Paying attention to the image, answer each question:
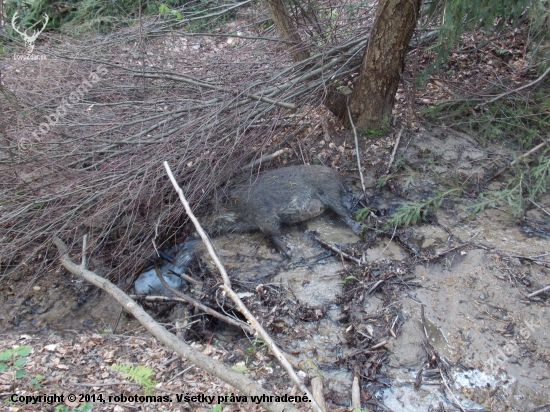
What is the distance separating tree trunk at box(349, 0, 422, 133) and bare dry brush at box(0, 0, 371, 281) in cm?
35

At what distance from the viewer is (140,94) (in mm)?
6227

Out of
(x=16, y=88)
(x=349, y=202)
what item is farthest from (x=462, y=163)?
(x=16, y=88)

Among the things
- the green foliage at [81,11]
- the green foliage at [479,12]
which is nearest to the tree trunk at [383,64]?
the green foliage at [479,12]

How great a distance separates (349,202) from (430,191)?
38.9 inches

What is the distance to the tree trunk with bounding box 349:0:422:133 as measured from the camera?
17.4 feet

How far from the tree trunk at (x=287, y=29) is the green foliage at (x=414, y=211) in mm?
2576

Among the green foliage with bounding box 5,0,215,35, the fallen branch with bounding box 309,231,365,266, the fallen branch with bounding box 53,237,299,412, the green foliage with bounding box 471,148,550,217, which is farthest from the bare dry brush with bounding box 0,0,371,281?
the green foliage with bounding box 5,0,215,35

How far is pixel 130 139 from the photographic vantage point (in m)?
5.26

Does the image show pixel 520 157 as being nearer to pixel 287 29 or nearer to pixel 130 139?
pixel 287 29

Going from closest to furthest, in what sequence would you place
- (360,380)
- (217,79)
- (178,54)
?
(360,380), (217,79), (178,54)

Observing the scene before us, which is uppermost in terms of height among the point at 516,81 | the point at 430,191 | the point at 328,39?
the point at 328,39

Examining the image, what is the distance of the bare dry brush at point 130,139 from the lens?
198 inches

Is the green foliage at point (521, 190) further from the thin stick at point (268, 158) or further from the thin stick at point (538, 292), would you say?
the thin stick at point (268, 158)

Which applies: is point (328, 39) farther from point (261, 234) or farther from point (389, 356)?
point (389, 356)
